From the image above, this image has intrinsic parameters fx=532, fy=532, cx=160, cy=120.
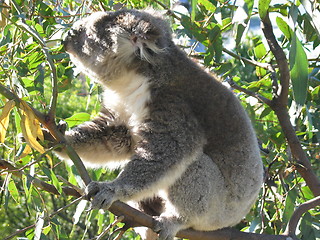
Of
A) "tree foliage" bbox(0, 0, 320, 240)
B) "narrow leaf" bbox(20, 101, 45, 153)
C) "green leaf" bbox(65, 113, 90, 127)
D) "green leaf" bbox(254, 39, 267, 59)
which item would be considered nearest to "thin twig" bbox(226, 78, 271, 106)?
"tree foliage" bbox(0, 0, 320, 240)

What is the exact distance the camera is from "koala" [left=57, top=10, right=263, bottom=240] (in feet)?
8.71

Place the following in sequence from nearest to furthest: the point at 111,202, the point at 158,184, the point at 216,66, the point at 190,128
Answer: the point at 111,202, the point at 158,184, the point at 190,128, the point at 216,66

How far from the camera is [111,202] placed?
2.28 metres

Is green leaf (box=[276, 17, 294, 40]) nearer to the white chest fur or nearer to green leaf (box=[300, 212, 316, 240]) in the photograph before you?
the white chest fur

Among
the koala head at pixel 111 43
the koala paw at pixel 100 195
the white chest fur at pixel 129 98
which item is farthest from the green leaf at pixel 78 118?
the koala paw at pixel 100 195

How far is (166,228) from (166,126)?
19.7 inches

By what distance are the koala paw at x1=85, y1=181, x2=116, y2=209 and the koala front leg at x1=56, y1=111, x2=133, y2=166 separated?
59 cm

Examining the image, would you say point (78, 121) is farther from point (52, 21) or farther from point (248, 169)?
point (248, 169)

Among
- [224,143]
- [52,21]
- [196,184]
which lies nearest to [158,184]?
[196,184]

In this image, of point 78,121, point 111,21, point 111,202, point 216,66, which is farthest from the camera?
point 216,66

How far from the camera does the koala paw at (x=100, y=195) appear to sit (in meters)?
2.25

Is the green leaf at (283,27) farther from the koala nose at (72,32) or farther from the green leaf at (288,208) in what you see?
the koala nose at (72,32)

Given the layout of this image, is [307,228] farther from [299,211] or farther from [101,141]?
[101,141]

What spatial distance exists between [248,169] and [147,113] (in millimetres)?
669
